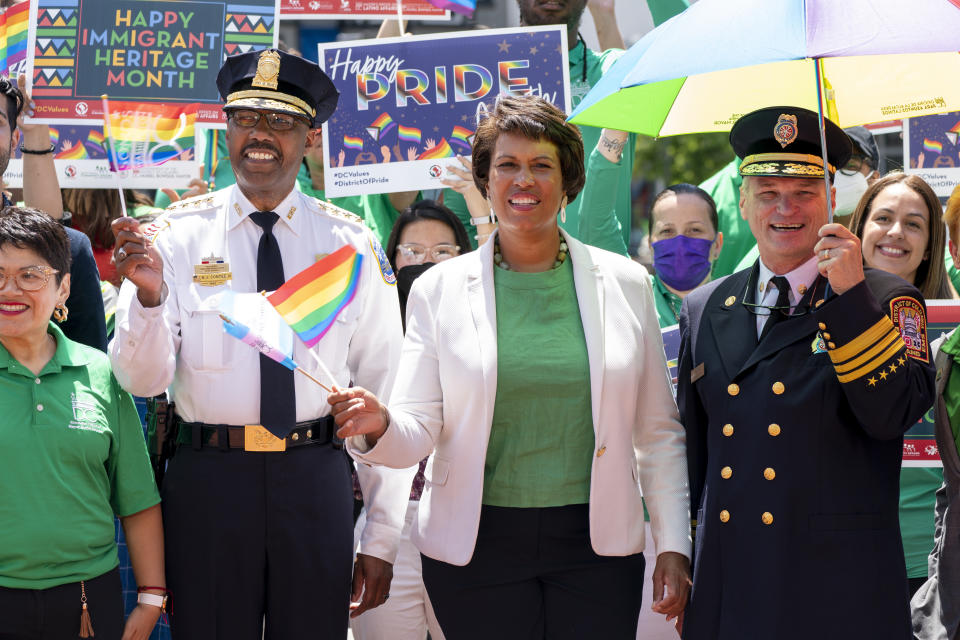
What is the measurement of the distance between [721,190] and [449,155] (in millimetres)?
1736

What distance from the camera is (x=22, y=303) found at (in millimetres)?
3795

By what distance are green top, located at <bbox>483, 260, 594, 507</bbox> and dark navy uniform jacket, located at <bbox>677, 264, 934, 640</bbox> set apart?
0.42m

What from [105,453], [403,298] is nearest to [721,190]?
[403,298]

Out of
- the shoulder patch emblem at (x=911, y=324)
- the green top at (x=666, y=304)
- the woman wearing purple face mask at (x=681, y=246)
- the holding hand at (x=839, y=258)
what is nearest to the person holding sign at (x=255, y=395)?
the holding hand at (x=839, y=258)

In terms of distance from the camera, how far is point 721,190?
22.0 feet

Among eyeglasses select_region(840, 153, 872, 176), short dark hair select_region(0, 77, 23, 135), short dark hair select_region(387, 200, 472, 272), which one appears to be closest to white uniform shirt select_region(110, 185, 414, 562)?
short dark hair select_region(0, 77, 23, 135)

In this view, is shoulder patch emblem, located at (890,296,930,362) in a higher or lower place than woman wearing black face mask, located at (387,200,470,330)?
lower

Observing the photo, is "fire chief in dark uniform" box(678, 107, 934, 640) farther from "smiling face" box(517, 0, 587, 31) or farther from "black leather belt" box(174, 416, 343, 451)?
"smiling face" box(517, 0, 587, 31)

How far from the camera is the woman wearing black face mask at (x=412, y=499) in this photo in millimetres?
4680

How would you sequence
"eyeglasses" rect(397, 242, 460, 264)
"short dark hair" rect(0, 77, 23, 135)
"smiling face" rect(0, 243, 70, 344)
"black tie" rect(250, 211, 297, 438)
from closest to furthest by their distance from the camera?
"smiling face" rect(0, 243, 70, 344) < "black tie" rect(250, 211, 297, 438) < "short dark hair" rect(0, 77, 23, 135) < "eyeglasses" rect(397, 242, 460, 264)

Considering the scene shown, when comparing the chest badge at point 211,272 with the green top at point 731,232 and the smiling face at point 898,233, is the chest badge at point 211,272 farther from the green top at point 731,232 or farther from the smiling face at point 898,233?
the green top at point 731,232

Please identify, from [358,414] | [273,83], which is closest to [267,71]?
[273,83]

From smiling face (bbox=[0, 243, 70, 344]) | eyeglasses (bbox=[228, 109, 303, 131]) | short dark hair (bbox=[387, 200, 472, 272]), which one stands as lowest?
smiling face (bbox=[0, 243, 70, 344])

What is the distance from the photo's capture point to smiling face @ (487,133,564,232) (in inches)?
149
